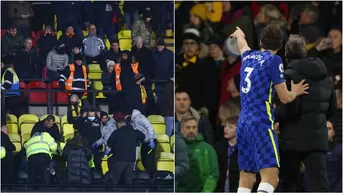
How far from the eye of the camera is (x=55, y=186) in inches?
501

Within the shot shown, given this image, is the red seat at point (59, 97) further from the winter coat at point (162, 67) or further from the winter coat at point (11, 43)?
the winter coat at point (162, 67)

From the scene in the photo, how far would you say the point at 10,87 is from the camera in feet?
42.2

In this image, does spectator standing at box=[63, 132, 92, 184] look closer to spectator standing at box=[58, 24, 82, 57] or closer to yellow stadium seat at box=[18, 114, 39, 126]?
yellow stadium seat at box=[18, 114, 39, 126]

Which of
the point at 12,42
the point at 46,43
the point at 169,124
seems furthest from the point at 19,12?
the point at 169,124

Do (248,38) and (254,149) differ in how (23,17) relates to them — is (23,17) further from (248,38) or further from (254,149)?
(254,149)

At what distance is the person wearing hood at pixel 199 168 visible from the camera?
12.7m

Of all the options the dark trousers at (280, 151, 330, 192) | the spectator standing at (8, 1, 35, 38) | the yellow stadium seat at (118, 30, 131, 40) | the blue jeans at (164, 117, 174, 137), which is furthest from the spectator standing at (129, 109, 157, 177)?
the dark trousers at (280, 151, 330, 192)

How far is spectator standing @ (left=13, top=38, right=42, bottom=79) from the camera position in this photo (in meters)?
12.7

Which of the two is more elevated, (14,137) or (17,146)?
(14,137)

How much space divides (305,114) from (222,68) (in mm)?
4156

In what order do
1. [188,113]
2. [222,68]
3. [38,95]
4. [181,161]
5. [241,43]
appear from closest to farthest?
[241,43] → [181,161] → [38,95] → [188,113] → [222,68]

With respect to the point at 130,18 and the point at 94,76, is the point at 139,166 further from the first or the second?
the point at 130,18

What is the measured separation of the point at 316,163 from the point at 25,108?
441cm

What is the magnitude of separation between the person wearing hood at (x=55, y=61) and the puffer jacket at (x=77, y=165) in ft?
2.74
